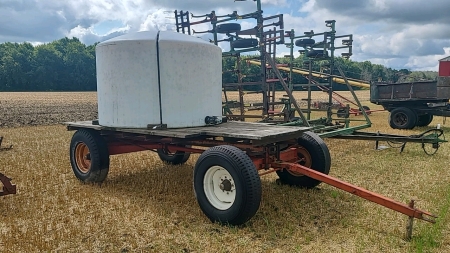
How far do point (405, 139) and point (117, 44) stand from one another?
5850mm

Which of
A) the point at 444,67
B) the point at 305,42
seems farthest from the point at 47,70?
the point at 444,67

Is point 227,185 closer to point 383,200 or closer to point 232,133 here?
point 232,133

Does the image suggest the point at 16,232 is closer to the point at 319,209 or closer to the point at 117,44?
the point at 117,44

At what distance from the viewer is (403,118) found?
43.1 ft

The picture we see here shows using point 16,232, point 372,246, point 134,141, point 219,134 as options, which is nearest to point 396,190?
point 372,246

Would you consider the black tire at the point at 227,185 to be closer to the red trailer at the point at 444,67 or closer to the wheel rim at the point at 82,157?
the wheel rim at the point at 82,157

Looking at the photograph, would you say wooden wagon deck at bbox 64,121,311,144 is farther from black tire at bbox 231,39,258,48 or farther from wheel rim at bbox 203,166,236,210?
black tire at bbox 231,39,258,48

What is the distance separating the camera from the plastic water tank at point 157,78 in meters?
5.26

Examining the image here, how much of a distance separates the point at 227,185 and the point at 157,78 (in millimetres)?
1914

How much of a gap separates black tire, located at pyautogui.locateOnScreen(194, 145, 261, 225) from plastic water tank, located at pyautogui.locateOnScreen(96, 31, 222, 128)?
1.22m

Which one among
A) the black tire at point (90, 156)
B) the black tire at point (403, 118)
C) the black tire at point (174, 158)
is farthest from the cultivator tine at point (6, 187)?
the black tire at point (403, 118)

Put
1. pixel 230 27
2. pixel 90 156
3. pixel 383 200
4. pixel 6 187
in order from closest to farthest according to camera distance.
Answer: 1. pixel 383 200
2. pixel 6 187
3. pixel 90 156
4. pixel 230 27

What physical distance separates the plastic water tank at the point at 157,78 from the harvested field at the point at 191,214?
111 centimetres

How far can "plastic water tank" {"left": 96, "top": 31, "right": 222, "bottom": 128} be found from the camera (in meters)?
5.26
